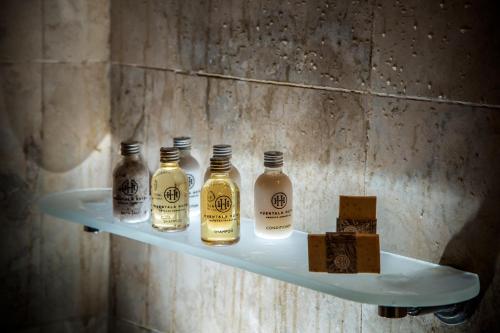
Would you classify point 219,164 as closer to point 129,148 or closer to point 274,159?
point 274,159

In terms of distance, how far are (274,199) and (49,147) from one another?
2.43 feet

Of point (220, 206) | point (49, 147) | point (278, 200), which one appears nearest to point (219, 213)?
point (220, 206)

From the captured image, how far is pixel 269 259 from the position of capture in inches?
58.6

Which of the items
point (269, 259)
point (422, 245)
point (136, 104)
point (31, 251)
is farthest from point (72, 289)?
point (422, 245)

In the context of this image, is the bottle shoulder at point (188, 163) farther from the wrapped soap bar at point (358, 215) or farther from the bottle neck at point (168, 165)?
the wrapped soap bar at point (358, 215)

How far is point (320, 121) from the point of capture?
1641 millimetres

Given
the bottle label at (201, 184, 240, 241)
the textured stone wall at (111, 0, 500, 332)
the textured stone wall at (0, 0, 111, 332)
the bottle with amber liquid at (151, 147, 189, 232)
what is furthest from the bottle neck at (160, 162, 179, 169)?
the textured stone wall at (0, 0, 111, 332)

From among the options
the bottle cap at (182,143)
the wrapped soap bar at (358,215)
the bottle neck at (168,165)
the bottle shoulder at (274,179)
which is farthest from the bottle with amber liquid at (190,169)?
the wrapped soap bar at (358,215)

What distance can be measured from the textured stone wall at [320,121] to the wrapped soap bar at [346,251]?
0.47 ft

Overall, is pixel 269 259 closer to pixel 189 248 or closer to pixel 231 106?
pixel 189 248

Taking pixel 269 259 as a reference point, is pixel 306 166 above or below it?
above

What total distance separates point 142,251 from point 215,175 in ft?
2.01

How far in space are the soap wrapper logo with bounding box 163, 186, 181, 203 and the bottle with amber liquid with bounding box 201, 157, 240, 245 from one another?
77mm

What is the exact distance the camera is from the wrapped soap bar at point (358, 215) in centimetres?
146
